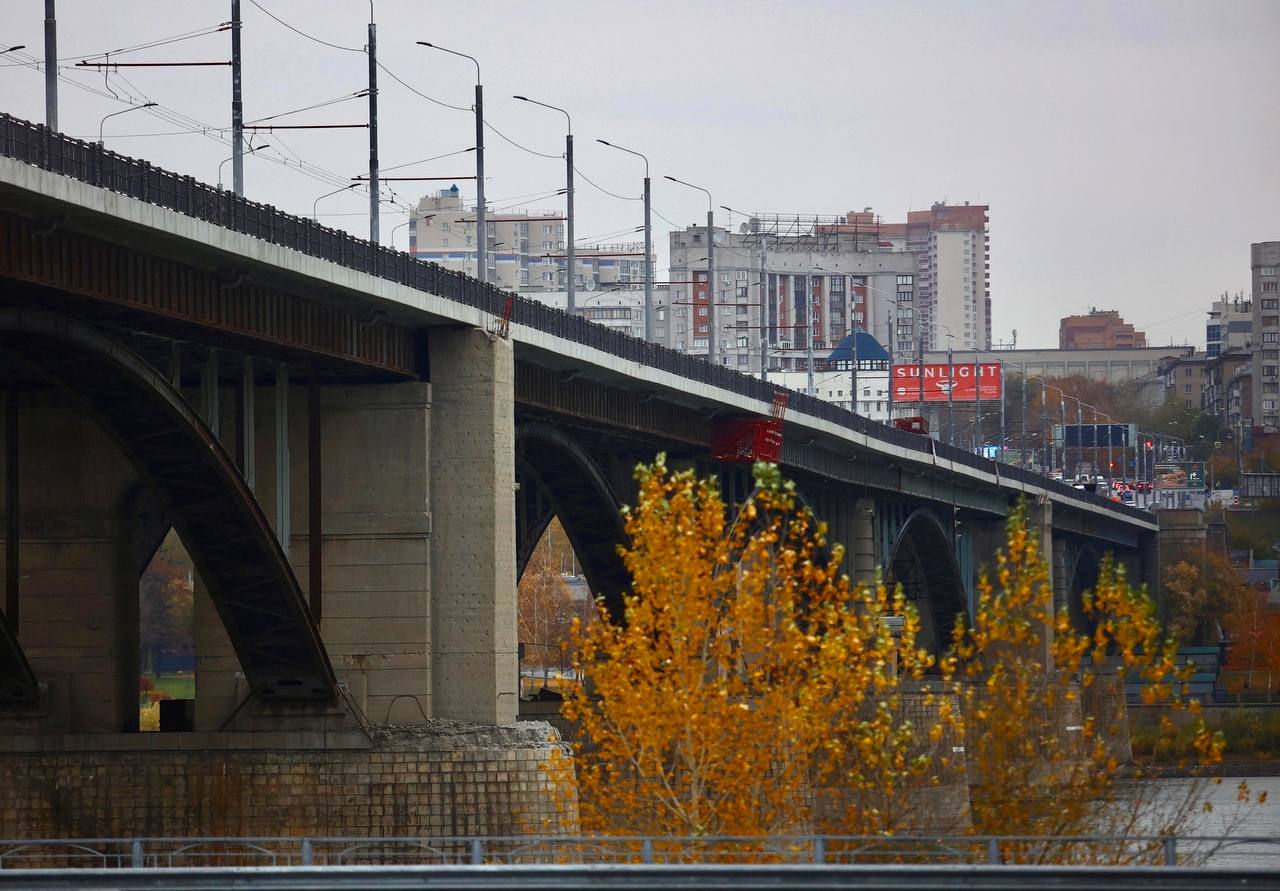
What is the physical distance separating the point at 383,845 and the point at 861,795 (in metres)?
13.1

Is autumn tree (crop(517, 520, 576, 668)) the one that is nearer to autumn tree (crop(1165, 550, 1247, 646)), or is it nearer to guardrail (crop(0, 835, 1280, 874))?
autumn tree (crop(1165, 550, 1247, 646))

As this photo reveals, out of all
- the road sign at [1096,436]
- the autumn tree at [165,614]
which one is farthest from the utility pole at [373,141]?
the road sign at [1096,436]

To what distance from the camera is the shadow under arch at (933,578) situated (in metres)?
98.1

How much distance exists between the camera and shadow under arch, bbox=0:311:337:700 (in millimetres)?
37156

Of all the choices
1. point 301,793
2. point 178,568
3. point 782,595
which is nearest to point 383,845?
point 301,793

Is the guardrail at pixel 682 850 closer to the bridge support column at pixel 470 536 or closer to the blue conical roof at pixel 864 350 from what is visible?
the bridge support column at pixel 470 536

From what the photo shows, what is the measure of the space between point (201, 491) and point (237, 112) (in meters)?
7.23

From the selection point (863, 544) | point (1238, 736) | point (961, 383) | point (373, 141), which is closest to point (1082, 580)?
point (1238, 736)

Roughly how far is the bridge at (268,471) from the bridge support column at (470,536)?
4 centimetres

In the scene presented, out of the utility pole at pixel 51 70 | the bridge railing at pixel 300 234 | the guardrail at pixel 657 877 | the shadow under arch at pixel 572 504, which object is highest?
the utility pole at pixel 51 70

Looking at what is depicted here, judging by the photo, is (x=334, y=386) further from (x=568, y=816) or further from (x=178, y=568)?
(x=178, y=568)

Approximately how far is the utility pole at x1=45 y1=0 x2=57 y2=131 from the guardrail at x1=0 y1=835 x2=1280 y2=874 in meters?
11.3

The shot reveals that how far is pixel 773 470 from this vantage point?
1225 inches

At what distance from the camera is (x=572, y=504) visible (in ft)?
207
